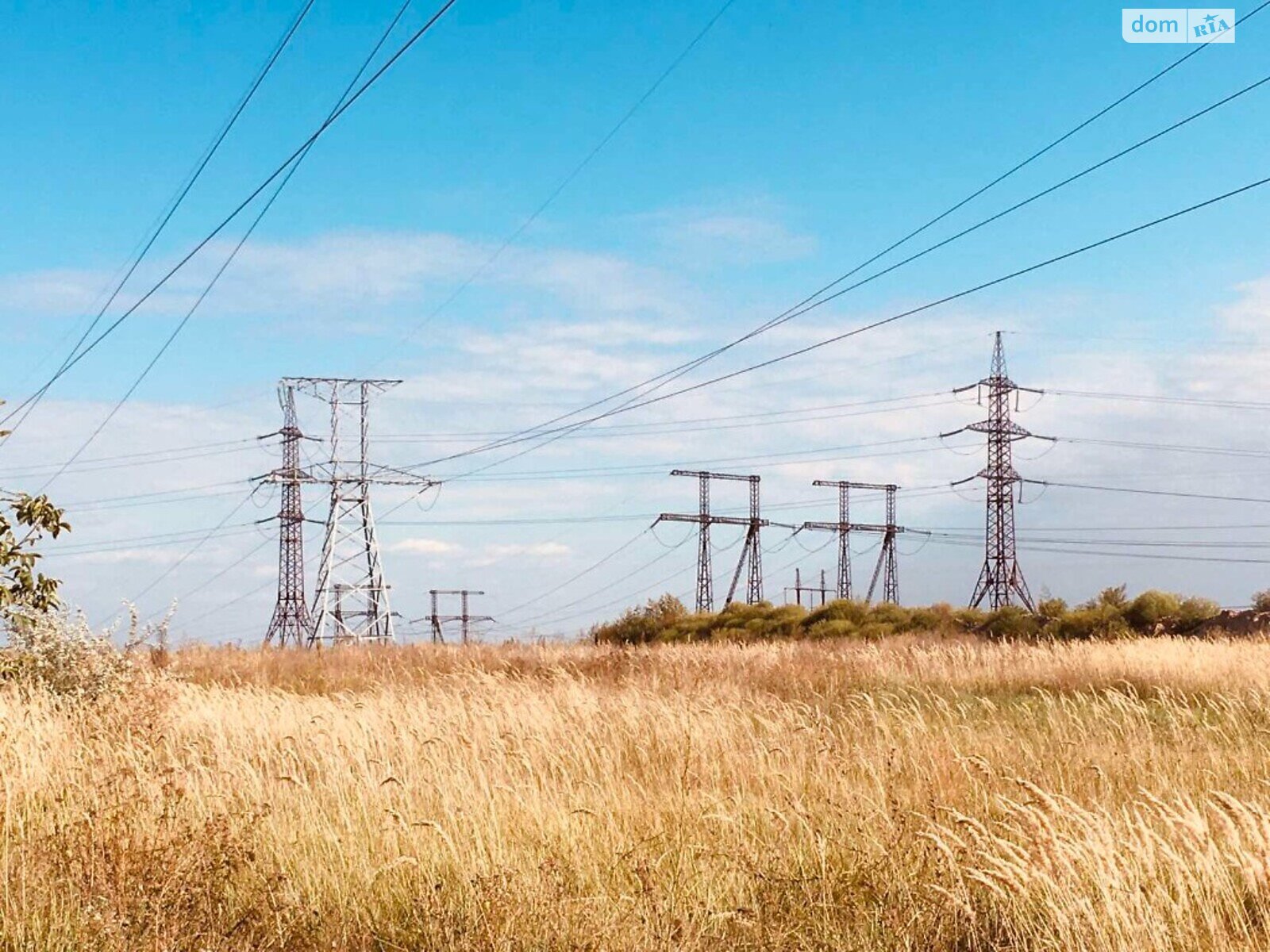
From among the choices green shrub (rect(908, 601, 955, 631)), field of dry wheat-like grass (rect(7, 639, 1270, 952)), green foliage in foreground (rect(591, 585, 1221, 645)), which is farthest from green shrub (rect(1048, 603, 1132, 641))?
field of dry wheat-like grass (rect(7, 639, 1270, 952))

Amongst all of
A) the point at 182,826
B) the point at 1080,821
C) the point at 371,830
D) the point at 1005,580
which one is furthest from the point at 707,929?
the point at 1005,580

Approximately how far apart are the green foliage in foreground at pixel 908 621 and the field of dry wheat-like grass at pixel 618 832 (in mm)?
18723

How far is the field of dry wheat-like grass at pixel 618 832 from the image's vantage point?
5.00 meters

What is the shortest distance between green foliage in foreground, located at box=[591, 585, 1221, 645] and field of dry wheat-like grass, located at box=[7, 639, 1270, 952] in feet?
61.4

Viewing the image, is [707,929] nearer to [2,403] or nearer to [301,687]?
[2,403]

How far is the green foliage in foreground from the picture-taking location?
30297 millimetres

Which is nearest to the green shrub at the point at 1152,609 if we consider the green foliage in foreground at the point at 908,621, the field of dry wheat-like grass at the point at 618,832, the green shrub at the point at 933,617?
the green foliage in foreground at the point at 908,621

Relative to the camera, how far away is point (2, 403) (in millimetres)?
10914

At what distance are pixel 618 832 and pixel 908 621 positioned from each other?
98.3 ft

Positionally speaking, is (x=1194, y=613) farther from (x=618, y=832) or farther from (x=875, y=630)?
(x=618, y=832)

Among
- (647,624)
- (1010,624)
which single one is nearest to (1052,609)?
(1010,624)

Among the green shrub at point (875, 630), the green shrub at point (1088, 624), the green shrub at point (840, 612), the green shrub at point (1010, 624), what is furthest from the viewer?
the green shrub at point (840, 612)

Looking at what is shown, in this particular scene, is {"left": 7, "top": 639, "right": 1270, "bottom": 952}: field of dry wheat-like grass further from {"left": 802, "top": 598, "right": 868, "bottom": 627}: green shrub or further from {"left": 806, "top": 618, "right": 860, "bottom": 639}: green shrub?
{"left": 802, "top": 598, "right": 868, "bottom": 627}: green shrub

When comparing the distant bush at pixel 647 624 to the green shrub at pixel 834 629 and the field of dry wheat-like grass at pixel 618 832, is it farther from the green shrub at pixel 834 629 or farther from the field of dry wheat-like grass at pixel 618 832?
the field of dry wheat-like grass at pixel 618 832
